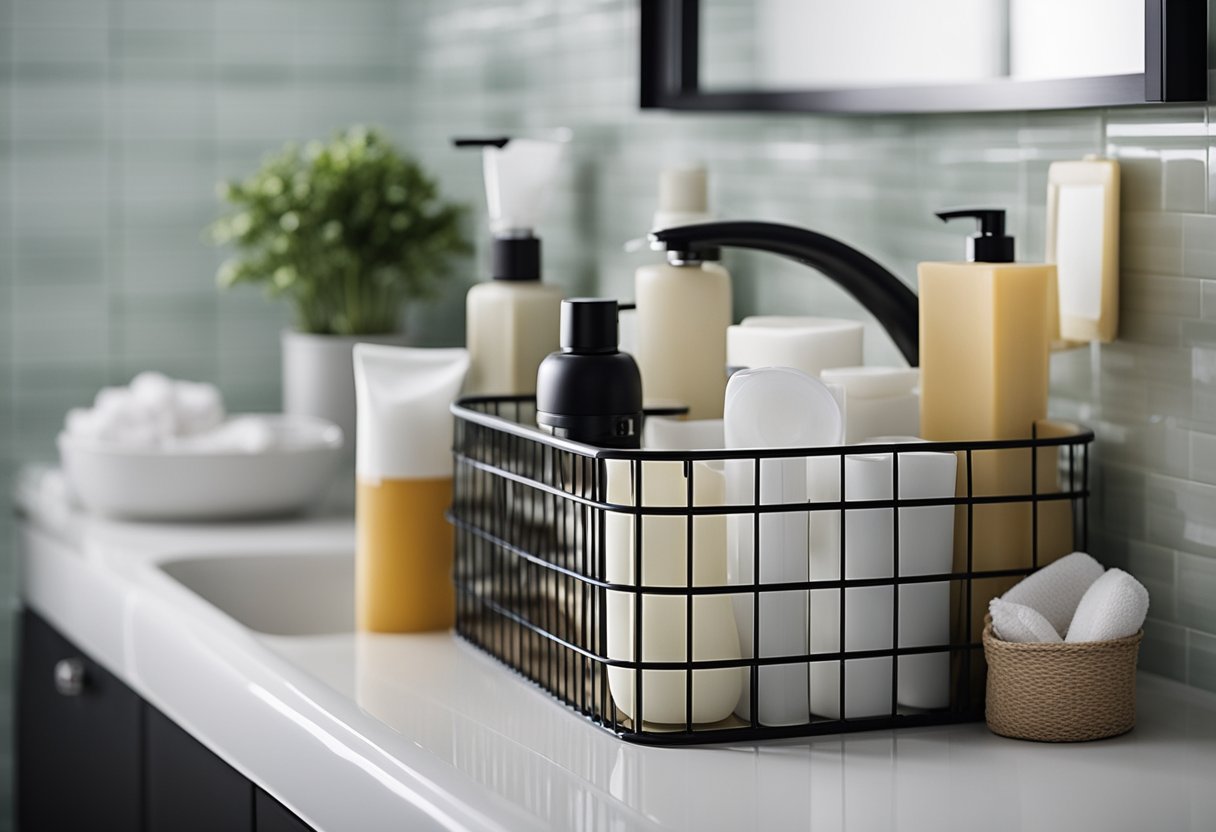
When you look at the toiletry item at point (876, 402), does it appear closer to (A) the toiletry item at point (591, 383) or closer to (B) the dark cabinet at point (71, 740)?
(A) the toiletry item at point (591, 383)

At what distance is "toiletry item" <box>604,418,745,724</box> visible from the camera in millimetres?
833

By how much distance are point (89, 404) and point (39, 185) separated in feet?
0.86

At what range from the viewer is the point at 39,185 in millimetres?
1878

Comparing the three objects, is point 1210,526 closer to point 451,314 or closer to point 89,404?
point 451,314

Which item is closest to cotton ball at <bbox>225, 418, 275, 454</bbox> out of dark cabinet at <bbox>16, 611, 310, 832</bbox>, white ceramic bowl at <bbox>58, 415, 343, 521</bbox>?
white ceramic bowl at <bbox>58, 415, 343, 521</bbox>

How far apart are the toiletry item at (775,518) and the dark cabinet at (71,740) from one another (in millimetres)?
597

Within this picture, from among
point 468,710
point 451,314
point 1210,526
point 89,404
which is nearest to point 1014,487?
point 1210,526

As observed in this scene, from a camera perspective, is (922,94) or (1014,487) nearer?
(1014,487)

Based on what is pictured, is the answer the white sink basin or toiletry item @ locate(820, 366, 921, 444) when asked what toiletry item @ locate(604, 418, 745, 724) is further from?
the white sink basin

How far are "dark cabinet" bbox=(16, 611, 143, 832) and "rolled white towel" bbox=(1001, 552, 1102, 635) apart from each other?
2.31 feet

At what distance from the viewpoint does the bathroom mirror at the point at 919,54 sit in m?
0.88

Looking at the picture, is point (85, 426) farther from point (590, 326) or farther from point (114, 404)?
point (590, 326)

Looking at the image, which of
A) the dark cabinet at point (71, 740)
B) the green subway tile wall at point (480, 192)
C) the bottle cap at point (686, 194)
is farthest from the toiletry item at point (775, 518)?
the dark cabinet at point (71, 740)

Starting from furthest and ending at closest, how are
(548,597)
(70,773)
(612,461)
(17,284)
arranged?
1. (17,284)
2. (70,773)
3. (548,597)
4. (612,461)
